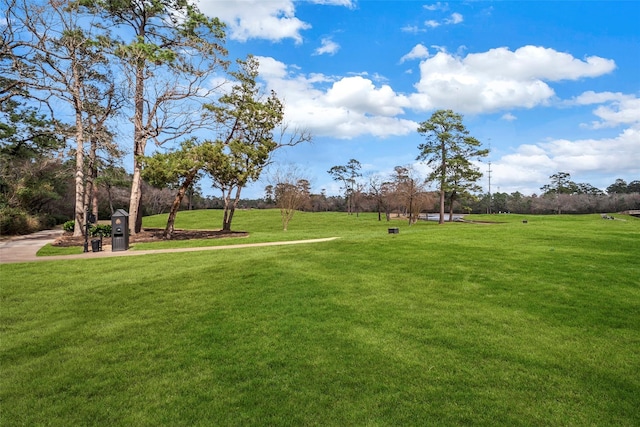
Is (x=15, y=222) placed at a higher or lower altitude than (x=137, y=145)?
lower

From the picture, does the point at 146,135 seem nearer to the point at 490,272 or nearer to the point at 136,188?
the point at 136,188

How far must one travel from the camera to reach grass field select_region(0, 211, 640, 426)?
140 inches

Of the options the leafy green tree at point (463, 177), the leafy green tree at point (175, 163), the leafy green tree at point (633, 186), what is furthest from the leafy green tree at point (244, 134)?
the leafy green tree at point (633, 186)

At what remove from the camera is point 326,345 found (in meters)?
4.98

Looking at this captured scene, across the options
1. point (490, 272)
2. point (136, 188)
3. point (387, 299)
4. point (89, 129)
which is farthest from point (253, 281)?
point (89, 129)

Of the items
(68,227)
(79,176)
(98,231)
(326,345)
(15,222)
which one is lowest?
(326,345)

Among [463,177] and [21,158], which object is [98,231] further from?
[463,177]

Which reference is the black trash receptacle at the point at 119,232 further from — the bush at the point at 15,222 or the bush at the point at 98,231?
the bush at the point at 15,222

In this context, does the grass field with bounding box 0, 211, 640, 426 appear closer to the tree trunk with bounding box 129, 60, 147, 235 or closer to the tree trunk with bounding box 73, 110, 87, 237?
the tree trunk with bounding box 129, 60, 147, 235

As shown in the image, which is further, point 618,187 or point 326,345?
point 618,187

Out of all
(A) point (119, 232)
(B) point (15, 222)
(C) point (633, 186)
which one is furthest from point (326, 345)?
(C) point (633, 186)

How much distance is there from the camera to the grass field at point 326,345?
3.55 m

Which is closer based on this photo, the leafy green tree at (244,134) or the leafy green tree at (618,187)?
the leafy green tree at (244,134)

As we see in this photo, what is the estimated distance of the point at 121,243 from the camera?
15219mm
